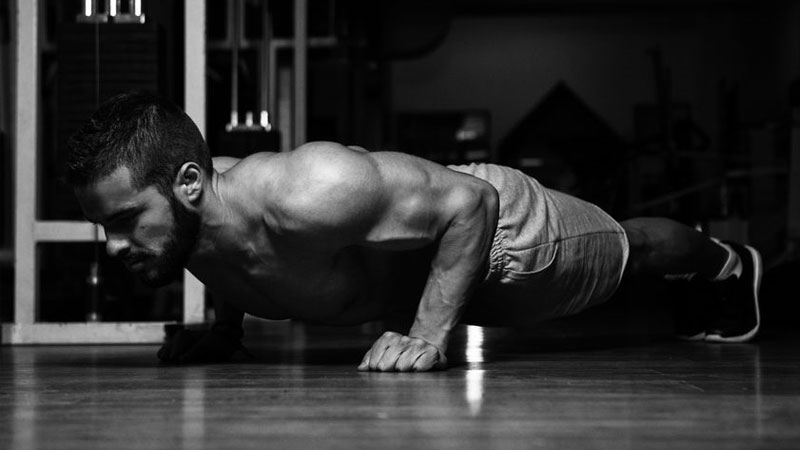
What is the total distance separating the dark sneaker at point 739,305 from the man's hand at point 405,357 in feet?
2.73

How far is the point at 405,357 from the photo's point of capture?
4.90ft

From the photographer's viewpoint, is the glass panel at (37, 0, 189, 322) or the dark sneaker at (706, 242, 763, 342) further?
the glass panel at (37, 0, 189, 322)

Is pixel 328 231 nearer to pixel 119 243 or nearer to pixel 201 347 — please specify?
pixel 119 243

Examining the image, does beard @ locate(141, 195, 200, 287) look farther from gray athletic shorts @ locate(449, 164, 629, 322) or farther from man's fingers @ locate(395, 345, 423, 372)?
gray athletic shorts @ locate(449, 164, 629, 322)

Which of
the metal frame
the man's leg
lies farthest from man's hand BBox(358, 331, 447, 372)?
the metal frame

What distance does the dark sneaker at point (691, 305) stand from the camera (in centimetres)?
211

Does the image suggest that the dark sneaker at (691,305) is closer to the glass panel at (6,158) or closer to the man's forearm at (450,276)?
the man's forearm at (450,276)

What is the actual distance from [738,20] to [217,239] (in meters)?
7.60

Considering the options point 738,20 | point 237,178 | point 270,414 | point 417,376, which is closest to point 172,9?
point 237,178

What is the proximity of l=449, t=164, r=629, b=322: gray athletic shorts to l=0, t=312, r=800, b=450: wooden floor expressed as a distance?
109mm

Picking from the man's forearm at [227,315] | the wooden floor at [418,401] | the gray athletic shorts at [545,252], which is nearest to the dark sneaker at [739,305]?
the wooden floor at [418,401]

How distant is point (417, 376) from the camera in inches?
56.9

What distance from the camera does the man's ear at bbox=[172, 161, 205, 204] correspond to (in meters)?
1.45

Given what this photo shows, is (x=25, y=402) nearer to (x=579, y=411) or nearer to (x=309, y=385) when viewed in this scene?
(x=309, y=385)
